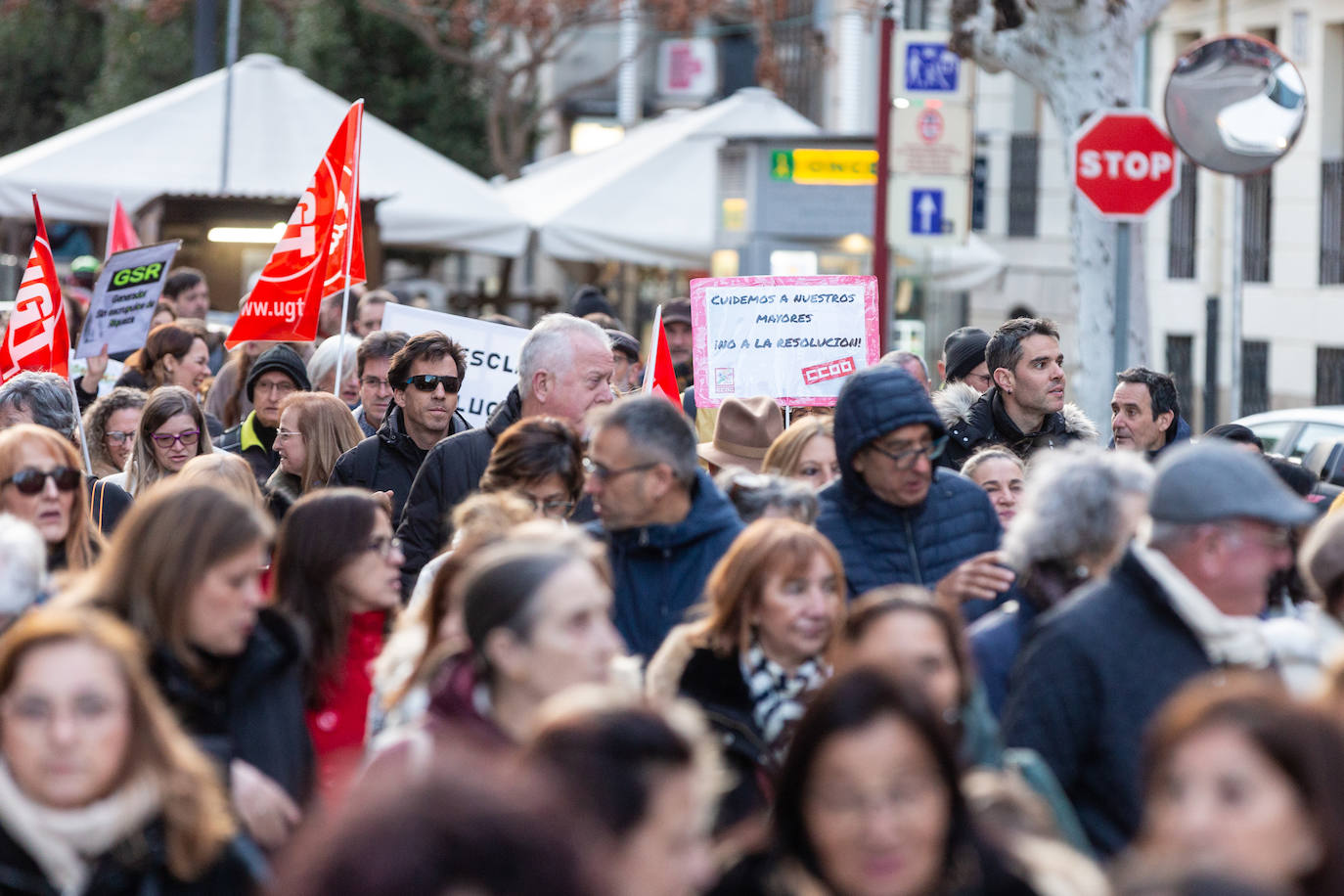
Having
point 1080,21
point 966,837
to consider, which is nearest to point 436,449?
point 966,837

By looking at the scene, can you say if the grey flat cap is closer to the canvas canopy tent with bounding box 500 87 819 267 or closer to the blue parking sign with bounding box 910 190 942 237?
the blue parking sign with bounding box 910 190 942 237

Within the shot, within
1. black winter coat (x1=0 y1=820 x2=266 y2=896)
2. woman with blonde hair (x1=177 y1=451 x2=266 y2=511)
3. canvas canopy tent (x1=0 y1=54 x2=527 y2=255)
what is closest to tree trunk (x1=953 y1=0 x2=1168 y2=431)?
canvas canopy tent (x1=0 y1=54 x2=527 y2=255)

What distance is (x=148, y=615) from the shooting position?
415 centimetres

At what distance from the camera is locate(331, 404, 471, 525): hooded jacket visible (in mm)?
7926

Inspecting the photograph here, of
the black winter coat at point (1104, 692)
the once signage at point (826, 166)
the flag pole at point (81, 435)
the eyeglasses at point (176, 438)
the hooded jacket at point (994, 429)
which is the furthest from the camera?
the once signage at point (826, 166)

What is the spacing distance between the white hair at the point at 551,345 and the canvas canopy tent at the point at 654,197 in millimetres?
11031

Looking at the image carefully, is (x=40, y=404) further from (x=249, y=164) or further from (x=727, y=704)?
(x=249, y=164)

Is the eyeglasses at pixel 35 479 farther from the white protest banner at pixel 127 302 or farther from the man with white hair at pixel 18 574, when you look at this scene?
the white protest banner at pixel 127 302

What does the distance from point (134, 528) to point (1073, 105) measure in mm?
10484

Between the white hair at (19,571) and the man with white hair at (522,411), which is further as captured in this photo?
the man with white hair at (522,411)

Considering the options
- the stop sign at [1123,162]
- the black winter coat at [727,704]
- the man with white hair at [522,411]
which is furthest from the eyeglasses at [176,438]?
the stop sign at [1123,162]

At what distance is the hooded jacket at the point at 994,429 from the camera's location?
838 cm

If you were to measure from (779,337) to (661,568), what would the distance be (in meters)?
3.53

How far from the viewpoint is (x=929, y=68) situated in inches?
600
